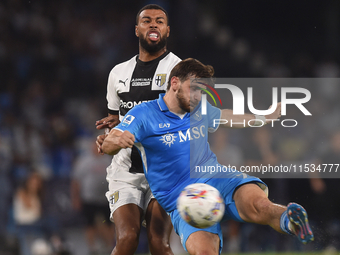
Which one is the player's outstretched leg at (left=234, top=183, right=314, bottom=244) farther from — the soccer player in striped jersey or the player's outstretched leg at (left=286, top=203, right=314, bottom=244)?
the soccer player in striped jersey

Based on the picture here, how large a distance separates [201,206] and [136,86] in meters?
1.47

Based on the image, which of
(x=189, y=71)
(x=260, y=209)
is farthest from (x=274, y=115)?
(x=260, y=209)

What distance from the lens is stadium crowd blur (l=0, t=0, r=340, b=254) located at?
21.4 feet

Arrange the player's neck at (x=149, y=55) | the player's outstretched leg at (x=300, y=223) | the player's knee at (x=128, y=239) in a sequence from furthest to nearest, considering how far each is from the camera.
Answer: the player's neck at (x=149, y=55), the player's knee at (x=128, y=239), the player's outstretched leg at (x=300, y=223)

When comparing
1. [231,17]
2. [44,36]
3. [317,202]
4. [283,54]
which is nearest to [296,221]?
[317,202]

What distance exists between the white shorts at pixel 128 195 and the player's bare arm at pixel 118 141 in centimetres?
70

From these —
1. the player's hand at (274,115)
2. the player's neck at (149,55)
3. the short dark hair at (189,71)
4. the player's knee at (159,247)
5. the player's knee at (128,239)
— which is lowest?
the player's knee at (159,247)

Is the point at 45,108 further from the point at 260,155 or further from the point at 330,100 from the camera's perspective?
the point at 330,100

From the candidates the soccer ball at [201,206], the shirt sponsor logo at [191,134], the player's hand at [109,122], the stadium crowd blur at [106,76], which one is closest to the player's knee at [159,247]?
the soccer ball at [201,206]

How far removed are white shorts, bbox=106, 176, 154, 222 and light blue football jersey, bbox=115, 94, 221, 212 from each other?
274mm

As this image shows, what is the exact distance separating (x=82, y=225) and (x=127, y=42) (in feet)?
12.8

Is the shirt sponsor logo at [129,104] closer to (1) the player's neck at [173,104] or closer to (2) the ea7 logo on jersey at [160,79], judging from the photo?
(2) the ea7 logo on jersey at [160,79]

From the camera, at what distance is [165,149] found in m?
3.60

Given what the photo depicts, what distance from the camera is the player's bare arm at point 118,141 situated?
3273 mm
